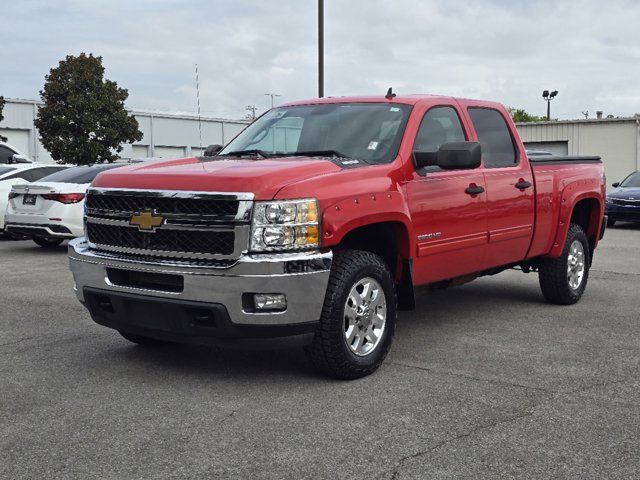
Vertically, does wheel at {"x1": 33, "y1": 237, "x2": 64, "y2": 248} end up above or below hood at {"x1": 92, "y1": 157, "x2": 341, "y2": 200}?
below

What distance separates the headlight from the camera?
15.4 feet

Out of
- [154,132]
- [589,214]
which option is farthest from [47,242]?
[154,132]

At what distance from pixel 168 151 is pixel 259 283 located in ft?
175

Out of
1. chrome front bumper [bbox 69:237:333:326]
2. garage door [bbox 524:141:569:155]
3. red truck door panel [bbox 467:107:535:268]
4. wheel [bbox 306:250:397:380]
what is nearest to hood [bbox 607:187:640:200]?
red truck door panel [bbox 467:107:535:268]

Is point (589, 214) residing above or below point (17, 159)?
below

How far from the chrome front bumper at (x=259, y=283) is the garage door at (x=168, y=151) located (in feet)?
167

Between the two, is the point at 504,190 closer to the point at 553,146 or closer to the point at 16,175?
the point at 16,175

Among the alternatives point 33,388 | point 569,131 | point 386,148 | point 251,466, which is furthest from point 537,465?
point 569,131

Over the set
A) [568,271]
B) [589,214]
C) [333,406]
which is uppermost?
[589,214]

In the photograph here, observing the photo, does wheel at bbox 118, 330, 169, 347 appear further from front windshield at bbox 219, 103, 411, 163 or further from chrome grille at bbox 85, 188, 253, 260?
front windshield at bbox 219, 103, 411, 163

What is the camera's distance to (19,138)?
155 feet

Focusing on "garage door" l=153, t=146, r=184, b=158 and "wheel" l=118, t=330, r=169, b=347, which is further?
"garage door" l=153, t=146, r=184, b=158

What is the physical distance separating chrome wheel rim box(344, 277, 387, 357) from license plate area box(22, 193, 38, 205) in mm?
8803

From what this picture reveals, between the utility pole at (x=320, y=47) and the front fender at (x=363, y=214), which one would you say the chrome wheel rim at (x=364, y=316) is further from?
the utility pole at (x=320, y=47)
